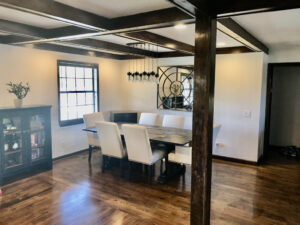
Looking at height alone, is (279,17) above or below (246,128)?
above

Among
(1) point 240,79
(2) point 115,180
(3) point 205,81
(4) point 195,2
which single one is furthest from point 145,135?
(1) point 240,79

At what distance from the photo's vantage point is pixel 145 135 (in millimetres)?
3645

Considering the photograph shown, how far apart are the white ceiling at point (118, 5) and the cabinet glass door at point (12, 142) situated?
8.24ft

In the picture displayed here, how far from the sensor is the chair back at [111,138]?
3996mm

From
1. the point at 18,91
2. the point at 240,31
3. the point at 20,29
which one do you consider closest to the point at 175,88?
the point at 240,31

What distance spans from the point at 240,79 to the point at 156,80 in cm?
208

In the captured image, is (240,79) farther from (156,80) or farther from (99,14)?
(99,14)

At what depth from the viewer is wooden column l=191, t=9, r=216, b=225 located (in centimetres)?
205

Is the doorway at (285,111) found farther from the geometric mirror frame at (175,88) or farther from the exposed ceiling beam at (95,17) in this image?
the exposed ceiling beam at (95,17)

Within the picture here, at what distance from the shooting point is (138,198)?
3.48 metres

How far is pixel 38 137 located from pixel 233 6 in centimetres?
394

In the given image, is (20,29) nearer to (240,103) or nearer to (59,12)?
(59,12)

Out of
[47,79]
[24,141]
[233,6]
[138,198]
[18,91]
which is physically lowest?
[138,198]

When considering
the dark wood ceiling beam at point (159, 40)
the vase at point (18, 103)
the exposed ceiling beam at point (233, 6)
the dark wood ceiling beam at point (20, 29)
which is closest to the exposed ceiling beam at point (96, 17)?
the exposed ceiling beam at point (233, 6)
